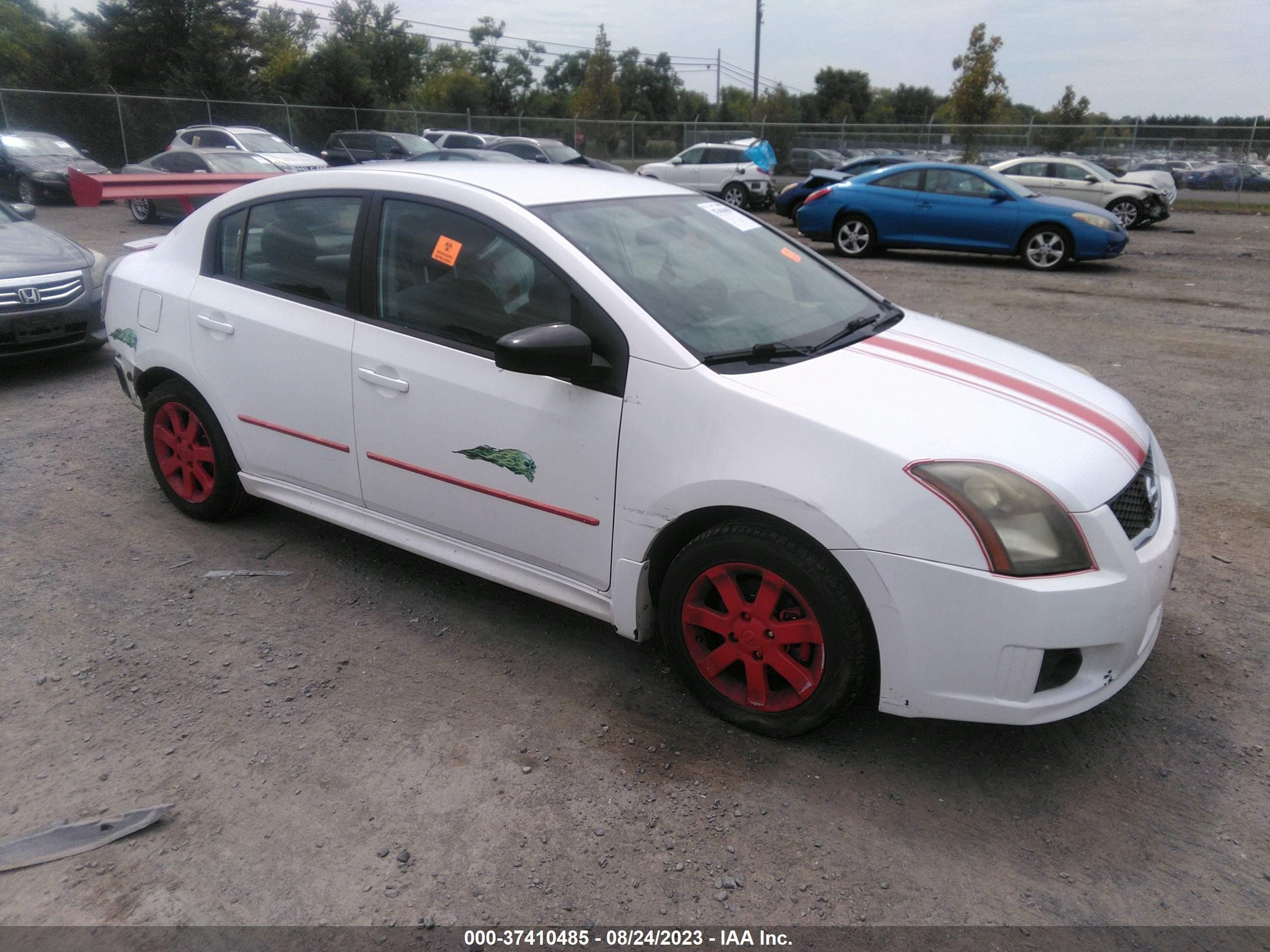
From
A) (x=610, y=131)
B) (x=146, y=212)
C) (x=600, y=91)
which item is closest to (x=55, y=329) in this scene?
(x=146, y=212)

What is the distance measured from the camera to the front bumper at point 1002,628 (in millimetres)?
2451

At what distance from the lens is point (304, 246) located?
3779 mm

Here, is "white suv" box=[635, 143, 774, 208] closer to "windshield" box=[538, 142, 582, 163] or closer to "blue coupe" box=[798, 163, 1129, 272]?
"windshield" box=[538, 142, 582, 163]

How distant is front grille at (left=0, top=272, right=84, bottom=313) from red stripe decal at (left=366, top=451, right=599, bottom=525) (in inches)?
180

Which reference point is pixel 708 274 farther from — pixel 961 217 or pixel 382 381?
pixel 961 217

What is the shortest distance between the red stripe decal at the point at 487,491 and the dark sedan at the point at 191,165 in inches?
551

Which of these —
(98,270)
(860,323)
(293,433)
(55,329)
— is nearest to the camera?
(860,323)

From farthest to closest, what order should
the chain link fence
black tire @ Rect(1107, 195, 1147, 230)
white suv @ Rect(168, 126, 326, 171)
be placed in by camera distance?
the chain link fence < black tire @ Rect(1107, 195, 1147, 230) < white suv @ Rect(168, 126, 326, 171)

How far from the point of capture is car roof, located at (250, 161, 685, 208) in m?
3.37

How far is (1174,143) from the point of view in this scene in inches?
1056

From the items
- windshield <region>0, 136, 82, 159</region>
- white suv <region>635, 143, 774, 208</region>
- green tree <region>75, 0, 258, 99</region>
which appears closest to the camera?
windshield <region>0, 136, 82, 159</region>

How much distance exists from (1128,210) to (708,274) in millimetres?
18541

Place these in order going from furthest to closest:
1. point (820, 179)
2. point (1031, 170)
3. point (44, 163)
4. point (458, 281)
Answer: point (44, 163) → point (1031, 170) → point (820, 179) → point (458, 281)

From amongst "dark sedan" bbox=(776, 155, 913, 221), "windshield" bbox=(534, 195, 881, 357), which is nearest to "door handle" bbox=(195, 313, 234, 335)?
"windshield" bbox=(534, 195, 881, 357)
